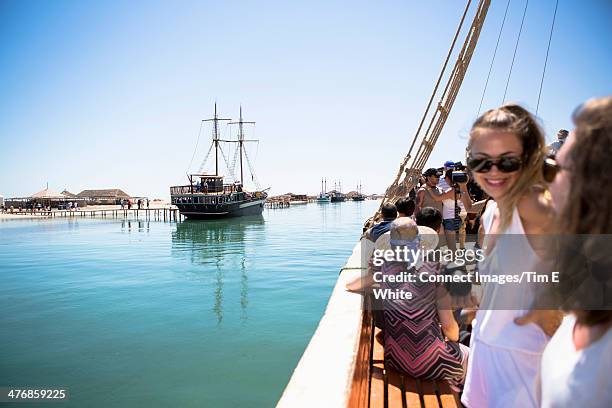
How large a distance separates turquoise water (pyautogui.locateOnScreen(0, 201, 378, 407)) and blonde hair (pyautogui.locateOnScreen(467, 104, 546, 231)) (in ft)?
16.7

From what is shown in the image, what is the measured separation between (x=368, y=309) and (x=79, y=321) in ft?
28.0

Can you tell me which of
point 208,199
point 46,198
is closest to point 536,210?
point 208,199

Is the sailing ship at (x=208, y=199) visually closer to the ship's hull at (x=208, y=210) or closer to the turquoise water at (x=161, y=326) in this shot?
the ship's hull at (x=208, y=210)

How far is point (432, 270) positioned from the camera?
2.76m

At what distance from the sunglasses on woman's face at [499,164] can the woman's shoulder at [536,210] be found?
0.11 metres

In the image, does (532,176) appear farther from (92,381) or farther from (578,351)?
(92,381)

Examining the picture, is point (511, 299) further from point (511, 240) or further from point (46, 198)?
point (46, 198)

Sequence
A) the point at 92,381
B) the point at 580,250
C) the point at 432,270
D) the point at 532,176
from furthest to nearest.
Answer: the point at 92,381 → the point at 432,270 → the point at 532,176 → the point at 580,250

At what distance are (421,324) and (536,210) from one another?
1810mm

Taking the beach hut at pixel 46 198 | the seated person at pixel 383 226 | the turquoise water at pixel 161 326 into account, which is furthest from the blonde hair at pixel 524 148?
the beach hut at pixel 46 198

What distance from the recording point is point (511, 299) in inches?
54.4

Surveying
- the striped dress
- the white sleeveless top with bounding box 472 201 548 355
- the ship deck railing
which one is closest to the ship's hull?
the ship deck railing

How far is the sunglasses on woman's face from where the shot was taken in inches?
53.9

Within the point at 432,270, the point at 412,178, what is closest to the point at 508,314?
the point at 432,270
